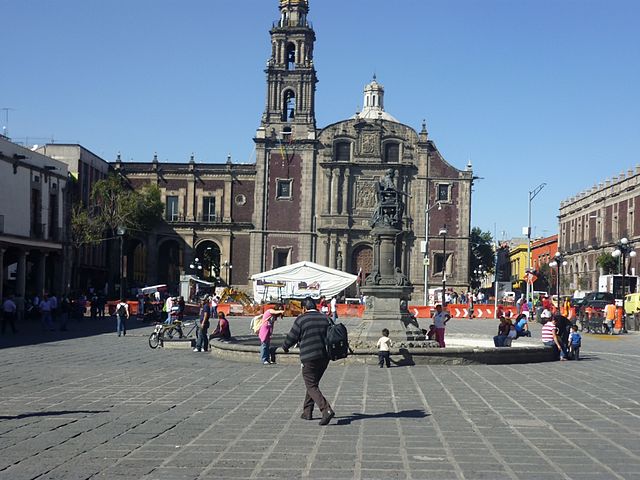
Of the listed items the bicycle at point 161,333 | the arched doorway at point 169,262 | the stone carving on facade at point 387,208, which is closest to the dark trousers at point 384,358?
the stone carving on facade at point 387,208

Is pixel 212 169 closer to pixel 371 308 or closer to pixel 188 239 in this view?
pixel 188 239

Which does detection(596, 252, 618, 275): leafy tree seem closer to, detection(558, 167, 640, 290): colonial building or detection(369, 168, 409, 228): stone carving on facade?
detection(558, 167, 640, 290): colonial building

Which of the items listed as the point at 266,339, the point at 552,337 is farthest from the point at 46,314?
the point at 552,337

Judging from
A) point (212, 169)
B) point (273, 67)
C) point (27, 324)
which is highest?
point (273, 67)

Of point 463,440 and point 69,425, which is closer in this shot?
point 463,440

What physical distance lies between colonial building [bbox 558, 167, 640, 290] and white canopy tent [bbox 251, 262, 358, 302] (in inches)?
1004

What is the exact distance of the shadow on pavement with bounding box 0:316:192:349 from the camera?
85.8 feet

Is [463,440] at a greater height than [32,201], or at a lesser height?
lesser

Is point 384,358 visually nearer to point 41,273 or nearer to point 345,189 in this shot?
point 41,273

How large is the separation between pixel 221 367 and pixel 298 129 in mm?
50170

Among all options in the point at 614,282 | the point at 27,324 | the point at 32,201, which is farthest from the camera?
the point at 614,282

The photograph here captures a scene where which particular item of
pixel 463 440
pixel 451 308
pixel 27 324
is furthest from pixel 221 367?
pixel 451 308

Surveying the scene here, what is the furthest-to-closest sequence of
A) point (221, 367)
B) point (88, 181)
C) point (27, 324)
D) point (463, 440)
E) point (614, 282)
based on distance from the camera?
point (88, 181), point (614, 282), point (27, 324), point (221, 367), point (463, 440)

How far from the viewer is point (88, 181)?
203 ft
